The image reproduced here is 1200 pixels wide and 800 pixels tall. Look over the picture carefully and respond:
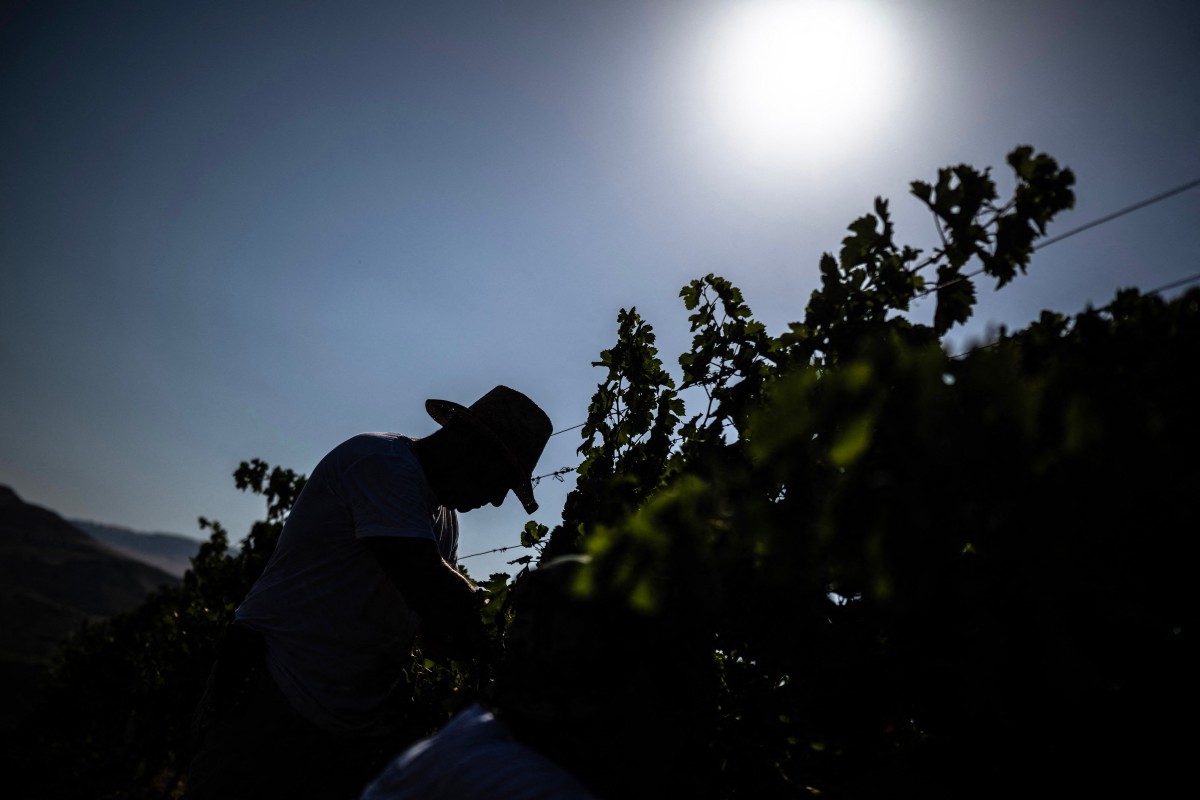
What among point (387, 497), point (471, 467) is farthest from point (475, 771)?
point (471, 467)

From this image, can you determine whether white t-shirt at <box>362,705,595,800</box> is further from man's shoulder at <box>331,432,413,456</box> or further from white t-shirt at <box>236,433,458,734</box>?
man's shoulder at <box>331,432,413,456</box>

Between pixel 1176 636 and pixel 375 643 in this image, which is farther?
pixel 375 643

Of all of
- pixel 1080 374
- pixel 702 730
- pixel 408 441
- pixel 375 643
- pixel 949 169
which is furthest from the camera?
pixel 408 441

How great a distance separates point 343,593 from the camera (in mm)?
2590

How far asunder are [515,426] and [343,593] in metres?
1.16

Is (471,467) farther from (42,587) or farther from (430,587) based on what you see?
(42,587)

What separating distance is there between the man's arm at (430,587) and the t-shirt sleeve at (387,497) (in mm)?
44

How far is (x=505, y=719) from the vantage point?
1.40m

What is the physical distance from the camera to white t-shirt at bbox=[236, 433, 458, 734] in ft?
8.14

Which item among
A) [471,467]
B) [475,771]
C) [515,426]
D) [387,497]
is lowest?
[475,771]

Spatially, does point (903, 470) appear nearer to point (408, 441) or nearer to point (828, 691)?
point (828, 691)

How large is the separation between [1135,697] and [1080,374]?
2.44 ft

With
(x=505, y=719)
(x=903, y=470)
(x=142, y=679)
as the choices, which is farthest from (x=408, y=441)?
(x=142, y=679)

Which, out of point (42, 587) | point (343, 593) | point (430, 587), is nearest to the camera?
point (430, 587)
